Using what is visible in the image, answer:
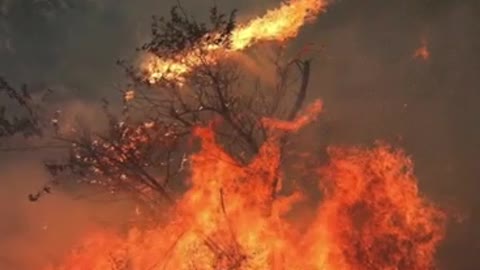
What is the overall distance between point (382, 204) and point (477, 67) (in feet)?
19.0

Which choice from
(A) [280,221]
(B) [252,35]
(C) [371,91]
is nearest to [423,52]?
(C) [371,91]

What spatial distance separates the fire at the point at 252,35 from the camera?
680 inches

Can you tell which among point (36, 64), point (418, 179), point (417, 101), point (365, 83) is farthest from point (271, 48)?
point (36, 64)

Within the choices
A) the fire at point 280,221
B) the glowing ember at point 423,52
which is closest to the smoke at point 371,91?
the glowing ember at point 423,52

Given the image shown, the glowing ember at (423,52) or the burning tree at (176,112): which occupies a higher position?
the glowing ember at (423,52)

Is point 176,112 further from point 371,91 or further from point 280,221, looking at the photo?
point 371,91

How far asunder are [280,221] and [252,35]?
6.07 meters

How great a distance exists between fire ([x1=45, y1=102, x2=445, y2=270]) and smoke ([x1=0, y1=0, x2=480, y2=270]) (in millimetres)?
2674

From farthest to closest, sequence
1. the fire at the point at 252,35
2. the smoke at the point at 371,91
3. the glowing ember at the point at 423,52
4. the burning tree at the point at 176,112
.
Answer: the glowing ember at the point at 423,52 → the smoke at the point at 371,91 → the fire at the point at 252,35 → the burning tree at the point at 176,112

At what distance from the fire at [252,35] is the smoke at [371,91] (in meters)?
2.07

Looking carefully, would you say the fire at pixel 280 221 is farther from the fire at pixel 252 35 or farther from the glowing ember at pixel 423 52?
the glowing ember at pixel 423 52

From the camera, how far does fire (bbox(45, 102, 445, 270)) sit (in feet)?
53.5

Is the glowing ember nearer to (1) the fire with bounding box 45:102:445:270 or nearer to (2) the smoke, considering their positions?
(2) the smoke

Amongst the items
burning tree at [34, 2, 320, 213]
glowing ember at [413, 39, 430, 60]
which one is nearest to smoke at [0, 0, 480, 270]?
glowing ember at [413, 39, 430, 60]
